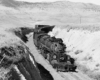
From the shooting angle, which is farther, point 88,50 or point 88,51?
point 88,50

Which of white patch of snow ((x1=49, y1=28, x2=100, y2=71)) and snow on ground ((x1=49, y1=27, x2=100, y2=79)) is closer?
snow on ground ((x1=49, y1=27, x2=100, y2=79))

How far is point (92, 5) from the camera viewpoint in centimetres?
18438

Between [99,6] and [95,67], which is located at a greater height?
[99,6]

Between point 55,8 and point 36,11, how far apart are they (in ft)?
73.2

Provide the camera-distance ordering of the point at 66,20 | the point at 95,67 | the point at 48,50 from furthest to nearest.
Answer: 1. the point at 66,20
2. the point at 48,50
3. the point at 95,67

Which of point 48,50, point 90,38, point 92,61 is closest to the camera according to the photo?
point 92,61

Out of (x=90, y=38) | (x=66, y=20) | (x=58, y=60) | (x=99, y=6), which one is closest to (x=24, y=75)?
(x=58, y=60)

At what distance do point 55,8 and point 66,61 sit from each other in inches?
5479

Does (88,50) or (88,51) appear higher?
(88,50)

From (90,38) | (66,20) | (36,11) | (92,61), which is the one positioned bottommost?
(92,61)

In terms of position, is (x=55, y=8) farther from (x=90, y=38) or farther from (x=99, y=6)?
(x=90, y=38)

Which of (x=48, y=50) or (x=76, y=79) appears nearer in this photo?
(x=76, y=79)

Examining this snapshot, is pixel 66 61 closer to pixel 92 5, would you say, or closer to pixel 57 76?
pixel 57 76

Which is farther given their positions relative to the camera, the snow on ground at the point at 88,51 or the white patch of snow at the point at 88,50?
the white patch of snow at the point at 88,50
